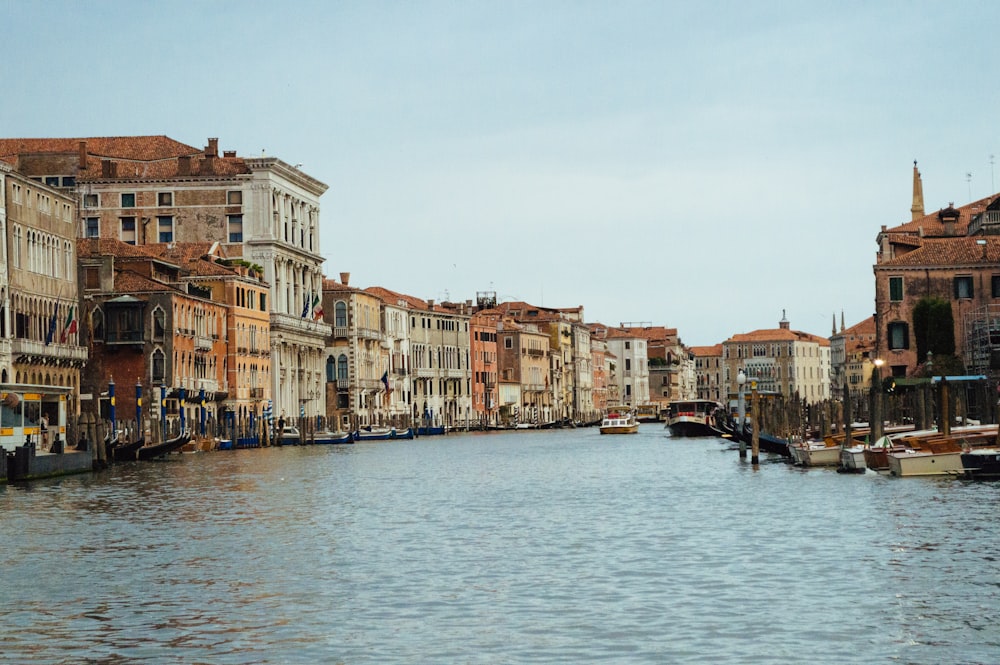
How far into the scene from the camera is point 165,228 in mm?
86500

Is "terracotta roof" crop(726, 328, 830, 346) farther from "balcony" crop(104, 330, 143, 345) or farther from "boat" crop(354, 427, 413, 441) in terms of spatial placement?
"balcony" crop(104, 330, 143, 345)

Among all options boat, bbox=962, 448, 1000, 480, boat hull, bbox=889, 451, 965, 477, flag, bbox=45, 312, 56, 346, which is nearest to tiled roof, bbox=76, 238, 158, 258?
flag, bbox=45, 312, 56, 346

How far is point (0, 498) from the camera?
108ft

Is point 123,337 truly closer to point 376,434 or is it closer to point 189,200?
point 189,200

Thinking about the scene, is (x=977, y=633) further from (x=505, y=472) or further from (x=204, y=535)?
(x=505, y=472)

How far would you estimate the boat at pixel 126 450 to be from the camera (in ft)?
170

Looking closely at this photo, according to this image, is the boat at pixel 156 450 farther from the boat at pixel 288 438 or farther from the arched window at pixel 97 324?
the boat at pixel 288 438

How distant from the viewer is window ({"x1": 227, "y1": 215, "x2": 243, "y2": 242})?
8725 cm

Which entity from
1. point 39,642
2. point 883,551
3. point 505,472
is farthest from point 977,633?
point 505,472

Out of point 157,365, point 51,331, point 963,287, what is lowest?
point 157,365

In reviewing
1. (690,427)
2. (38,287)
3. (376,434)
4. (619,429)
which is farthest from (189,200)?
(619,429)

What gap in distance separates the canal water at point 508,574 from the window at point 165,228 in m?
50.8

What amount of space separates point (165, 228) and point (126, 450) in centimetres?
3600

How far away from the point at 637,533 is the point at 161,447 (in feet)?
105
